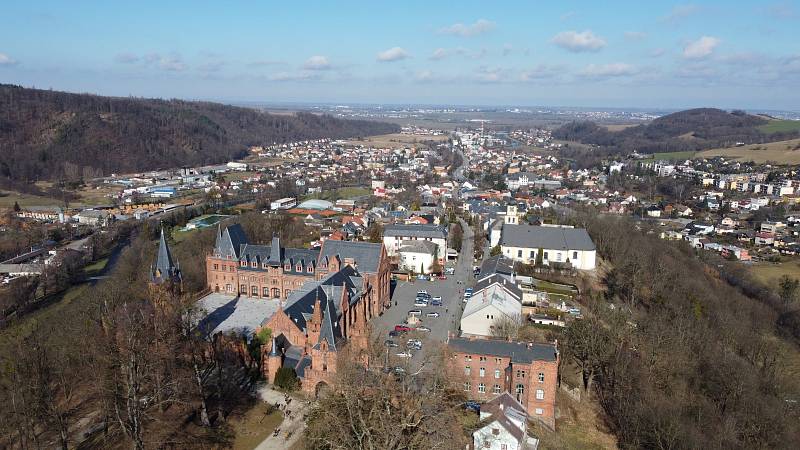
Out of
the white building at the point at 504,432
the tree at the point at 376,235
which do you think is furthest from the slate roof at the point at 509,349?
the tree at the point at 376,235

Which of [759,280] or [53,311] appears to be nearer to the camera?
[53,311]

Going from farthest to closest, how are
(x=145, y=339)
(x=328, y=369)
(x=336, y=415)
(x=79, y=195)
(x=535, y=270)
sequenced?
(x=79, y=195)
(x=535, y=270)
(x=328, y=369)
(x=145, y=339)
(x=336, y=415)

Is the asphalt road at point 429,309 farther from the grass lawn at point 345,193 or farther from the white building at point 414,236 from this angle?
the grass lawn at point 345,193

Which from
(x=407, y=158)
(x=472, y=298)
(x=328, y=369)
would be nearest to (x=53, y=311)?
(x=328, y=369)

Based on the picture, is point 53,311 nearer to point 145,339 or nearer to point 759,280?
point 145,339

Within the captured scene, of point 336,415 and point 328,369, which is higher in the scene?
point 336,415

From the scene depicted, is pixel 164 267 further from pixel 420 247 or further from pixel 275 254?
pixel 420 247
